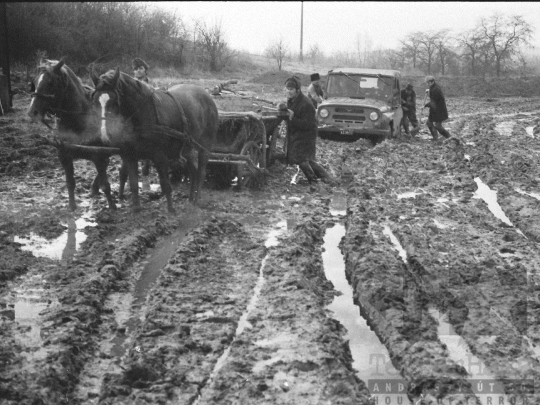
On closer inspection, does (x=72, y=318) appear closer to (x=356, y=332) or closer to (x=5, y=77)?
(x=356, y=332)

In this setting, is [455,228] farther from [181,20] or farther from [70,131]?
[181,20]

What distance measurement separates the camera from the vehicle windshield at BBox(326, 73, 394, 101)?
17.7 m

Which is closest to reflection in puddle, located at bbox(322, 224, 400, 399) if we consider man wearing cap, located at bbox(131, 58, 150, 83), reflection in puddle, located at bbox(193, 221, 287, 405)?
reflection in puddle, located at bbox(193, 221, 287, 405)

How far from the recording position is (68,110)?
28.6 ft

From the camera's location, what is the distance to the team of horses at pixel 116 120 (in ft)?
27.1

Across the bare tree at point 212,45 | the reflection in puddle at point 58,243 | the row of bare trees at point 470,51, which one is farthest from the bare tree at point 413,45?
the reflection in puddle at point 58,243

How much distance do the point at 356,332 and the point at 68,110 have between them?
4.86m

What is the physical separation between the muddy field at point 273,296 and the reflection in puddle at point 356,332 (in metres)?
0.02

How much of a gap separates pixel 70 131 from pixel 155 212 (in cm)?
139

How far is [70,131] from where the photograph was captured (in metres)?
8.85

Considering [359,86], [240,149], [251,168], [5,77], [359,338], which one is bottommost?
[359,338]

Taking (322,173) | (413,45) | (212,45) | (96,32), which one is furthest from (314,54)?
(322,173)

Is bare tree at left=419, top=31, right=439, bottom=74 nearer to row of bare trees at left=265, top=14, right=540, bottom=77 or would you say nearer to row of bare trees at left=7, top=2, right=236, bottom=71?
row of bare trees at left=265, top=14, right=540, bottom=77

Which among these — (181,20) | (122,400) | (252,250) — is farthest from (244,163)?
(181,20)
